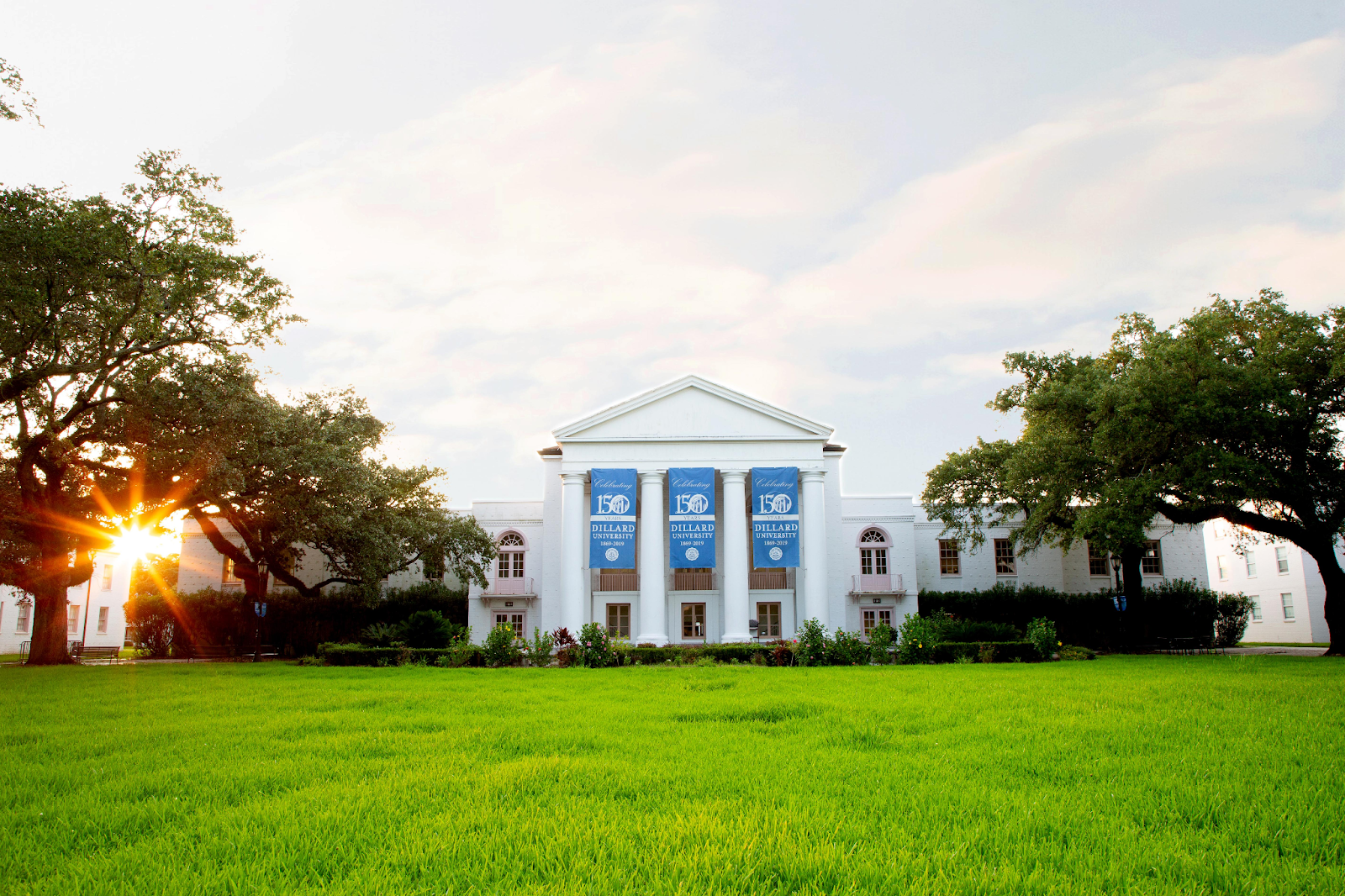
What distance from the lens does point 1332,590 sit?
1091 inches

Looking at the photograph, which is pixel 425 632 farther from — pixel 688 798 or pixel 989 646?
pixel 688 798

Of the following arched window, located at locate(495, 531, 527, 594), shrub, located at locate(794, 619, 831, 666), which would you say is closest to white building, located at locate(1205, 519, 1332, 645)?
shrub, located at locate(794, 619, 831, 666)

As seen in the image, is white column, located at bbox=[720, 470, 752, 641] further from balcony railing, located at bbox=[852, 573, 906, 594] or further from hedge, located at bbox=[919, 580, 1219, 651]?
hedge, located at bbox=[919, 580, 1219, 651]

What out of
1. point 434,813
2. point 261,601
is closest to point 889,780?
point 434,813

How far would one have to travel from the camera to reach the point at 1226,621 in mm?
40312

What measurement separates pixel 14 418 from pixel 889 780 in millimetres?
25157

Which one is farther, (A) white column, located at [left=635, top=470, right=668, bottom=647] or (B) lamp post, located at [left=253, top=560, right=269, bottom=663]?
(A) white column, located at [left=635, top=470, right=668, bottom=647]

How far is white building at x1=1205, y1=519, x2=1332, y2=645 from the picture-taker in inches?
1689

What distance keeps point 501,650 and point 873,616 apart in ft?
71.9

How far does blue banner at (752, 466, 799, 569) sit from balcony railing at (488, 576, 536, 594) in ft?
38.4

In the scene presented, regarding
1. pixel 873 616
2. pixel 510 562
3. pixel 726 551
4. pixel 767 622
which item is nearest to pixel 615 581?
pixel 510 562

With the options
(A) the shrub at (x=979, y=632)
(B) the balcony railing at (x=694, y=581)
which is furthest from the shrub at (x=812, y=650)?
(B) the balcony railing at (x=694, y=581)

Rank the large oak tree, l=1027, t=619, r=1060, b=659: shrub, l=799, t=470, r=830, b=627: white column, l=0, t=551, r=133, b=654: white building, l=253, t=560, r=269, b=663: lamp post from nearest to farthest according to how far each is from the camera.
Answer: the large oak tree
l=1027, t=619, r=1060, b=659: shrub
l=253, t=560, r=269, b=663: lamp post
l=799, t=470, r=830, b=627: white column
l=0, t=551, r=133, b=654: white building

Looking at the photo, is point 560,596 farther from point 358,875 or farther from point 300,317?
point 358,875
